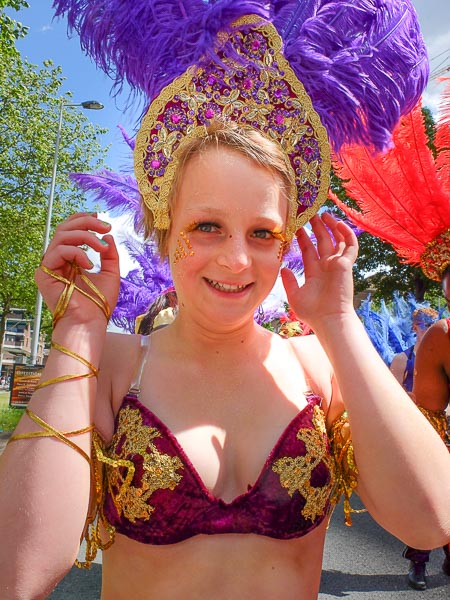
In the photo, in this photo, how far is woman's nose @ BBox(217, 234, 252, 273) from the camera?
1361 mm

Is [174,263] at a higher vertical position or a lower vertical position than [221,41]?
lower

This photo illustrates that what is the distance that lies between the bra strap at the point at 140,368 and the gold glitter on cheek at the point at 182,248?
0.97ft

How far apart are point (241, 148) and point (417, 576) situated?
341 cm

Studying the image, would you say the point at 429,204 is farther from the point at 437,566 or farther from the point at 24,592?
the point at 437,566

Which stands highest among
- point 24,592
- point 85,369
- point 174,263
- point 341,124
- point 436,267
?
point 341,124

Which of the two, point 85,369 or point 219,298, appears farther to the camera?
point 219,298

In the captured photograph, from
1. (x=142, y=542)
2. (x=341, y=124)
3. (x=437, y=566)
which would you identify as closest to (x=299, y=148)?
(x=341, y=124)

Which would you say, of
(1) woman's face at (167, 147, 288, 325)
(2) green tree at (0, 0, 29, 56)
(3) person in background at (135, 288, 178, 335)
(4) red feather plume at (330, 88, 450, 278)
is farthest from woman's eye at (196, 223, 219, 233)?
(2) green tree at (0, 0, 29, 56)

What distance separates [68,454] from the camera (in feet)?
3.95

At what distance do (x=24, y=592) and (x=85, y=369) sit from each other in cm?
49

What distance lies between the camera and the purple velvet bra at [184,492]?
1.31 meters

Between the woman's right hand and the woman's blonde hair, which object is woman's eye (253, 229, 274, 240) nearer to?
the woman's blonde hair

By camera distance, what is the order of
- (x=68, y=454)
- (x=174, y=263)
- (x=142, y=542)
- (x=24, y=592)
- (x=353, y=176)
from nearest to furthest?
(x=24, y=592) → (x=68, y=454) → (x=142, y=542) → (x=174, y=263) → (x=353, y=176)

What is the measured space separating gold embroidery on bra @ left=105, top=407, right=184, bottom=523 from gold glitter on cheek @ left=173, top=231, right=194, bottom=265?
18.1 inches
